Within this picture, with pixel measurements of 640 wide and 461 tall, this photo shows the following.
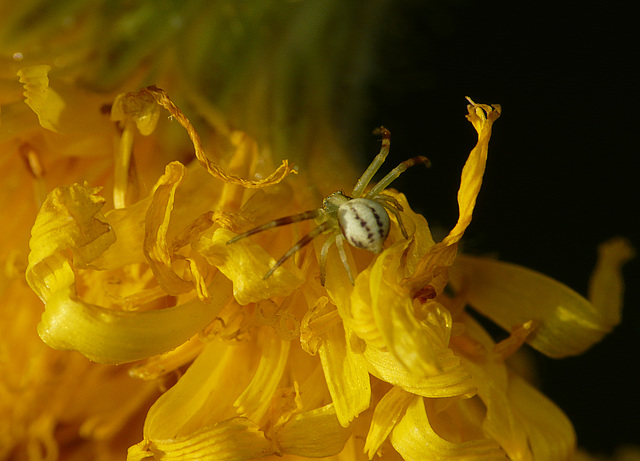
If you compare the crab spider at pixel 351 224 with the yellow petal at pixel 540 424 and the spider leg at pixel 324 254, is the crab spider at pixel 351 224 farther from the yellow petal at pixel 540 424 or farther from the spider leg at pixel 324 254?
the yellow petal at pixel 540 424

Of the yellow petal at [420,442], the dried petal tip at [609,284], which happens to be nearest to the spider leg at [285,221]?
the yellow petal at [420,442]

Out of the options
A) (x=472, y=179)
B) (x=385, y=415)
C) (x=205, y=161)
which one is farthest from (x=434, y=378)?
(x=205, y=161)

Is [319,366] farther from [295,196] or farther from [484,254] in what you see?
[484,254]

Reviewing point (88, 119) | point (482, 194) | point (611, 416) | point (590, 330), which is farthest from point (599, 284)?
point (88, 119)

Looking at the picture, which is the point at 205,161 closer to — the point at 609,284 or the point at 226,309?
the point at 226,309

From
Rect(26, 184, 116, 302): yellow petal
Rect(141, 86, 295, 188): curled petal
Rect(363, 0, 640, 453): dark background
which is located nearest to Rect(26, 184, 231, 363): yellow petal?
Rect(26, 184, 116, 302): yellow petal
